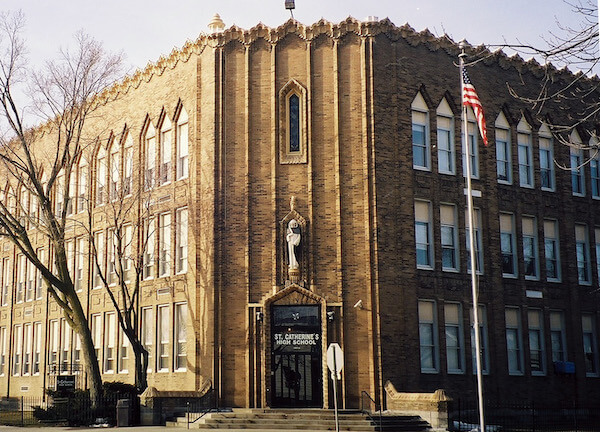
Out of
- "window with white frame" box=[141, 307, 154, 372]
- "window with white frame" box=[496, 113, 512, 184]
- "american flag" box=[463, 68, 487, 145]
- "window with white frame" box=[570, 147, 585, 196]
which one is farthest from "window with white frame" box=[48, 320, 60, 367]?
"window with white frame" box=[570, 147, 585, 196]

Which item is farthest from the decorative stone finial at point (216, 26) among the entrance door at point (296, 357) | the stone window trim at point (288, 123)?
the entrance door at point (296, 357)

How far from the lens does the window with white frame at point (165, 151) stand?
36.1 metres

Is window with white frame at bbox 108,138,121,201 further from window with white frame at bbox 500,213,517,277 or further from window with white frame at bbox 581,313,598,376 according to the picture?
window with white frame at bbox 581,313,598,376

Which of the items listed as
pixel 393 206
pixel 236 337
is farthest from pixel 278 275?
pixel 393 206

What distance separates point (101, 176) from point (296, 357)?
15135 millimetres

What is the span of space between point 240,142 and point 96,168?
11129 millimetres

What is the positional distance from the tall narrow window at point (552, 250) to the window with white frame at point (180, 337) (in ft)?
51.4

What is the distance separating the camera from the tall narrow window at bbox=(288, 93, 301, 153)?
32781mm

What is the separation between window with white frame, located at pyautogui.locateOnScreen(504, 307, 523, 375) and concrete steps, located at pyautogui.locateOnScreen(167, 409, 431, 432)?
27.0 ft

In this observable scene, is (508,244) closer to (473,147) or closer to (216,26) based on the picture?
(473,147)

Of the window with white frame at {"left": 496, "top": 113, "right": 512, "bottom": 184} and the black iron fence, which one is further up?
the window with white frame at {"left": 496, "top": 113, "right": 512, "bottom": 184}

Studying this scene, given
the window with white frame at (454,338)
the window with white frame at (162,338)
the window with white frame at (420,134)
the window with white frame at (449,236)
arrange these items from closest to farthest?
the window with white frame at (454,338) < the window with white frame at (420,134) < the window with white frame at (449,236) < the window with white frame at (162,338)

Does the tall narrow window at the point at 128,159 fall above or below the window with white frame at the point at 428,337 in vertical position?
above

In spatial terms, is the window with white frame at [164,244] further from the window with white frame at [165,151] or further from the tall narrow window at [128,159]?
the tall narrow window at [128,159]
